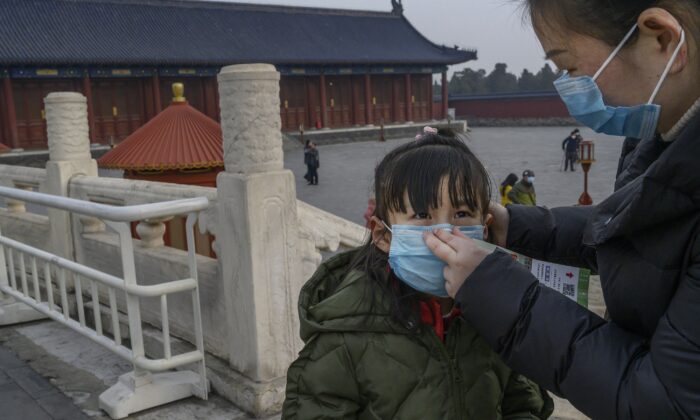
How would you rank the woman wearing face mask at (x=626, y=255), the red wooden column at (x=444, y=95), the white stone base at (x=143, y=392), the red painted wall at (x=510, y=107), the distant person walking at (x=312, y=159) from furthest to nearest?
1. the red painted wall at (x=510, y=107)
2. the red wooden column at (x=444, y=95)
3. the distant person walking at (x=312, y=159)
4. the white stone base at (x=143, y=392)
5. the woman wearing face mask at (x=626, y=255)

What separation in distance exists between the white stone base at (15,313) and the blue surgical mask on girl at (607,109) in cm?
385

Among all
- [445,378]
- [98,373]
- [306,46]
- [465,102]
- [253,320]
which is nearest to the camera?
[445,378]

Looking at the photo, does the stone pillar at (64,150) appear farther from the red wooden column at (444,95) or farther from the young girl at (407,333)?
the red wooden column at (444,95)

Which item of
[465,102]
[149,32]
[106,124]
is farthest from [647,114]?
[465,102]

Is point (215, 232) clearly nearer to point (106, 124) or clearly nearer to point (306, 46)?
point (106, 124)

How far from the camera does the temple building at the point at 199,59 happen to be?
72.5ft

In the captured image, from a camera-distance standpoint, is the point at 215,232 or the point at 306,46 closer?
the point at 215,232

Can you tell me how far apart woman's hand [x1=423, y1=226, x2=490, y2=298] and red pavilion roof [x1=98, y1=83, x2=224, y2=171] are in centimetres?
334

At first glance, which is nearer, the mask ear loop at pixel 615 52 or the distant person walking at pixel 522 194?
the mask ear loop at pixel 615 52

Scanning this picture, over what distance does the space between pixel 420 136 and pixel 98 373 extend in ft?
7.90

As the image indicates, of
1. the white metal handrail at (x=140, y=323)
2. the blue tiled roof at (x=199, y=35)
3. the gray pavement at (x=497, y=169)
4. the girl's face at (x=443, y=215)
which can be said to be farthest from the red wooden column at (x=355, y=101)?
the girl's face at (x=443, y=215)

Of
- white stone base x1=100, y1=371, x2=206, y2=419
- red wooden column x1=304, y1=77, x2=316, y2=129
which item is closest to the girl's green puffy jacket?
white stone base x1=100, y1=371, x2=206, y2=419

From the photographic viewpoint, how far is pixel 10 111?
2112 centimetres

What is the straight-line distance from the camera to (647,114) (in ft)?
3.37
